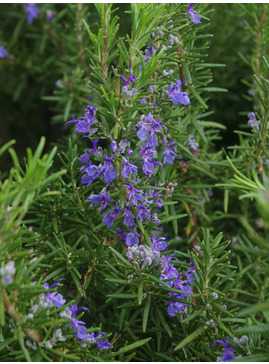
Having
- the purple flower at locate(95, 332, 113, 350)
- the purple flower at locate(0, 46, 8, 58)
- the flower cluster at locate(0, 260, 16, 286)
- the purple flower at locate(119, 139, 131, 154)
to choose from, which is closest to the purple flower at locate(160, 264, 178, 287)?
the purple flower at locate(95, 332, 113, 350)

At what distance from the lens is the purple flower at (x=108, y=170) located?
1.12 meters

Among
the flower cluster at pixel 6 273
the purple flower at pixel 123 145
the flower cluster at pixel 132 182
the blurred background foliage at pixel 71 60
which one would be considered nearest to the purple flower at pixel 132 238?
the flower cluster at pixel 132 182

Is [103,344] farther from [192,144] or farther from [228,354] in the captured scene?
[192,144]

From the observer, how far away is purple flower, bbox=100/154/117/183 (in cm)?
112

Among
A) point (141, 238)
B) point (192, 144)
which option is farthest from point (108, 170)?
point (192, 144)

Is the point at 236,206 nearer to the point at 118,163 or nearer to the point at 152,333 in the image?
the point at 152,333

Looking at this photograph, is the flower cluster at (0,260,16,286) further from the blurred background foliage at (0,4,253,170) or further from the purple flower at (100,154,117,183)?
the blurred background foliage at (0,4,253,170)

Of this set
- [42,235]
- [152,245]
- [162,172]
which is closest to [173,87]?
[162,172]

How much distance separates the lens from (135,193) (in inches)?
45.5

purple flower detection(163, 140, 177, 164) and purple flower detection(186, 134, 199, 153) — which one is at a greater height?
purple flower detection(163, 140, 177, 164)

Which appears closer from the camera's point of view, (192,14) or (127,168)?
(127,168)

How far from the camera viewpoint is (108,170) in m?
1.13

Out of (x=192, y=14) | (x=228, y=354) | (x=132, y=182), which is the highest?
(x=192, y=14)

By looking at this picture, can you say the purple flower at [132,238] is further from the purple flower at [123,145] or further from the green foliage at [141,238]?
the purple flower at [123,145]
